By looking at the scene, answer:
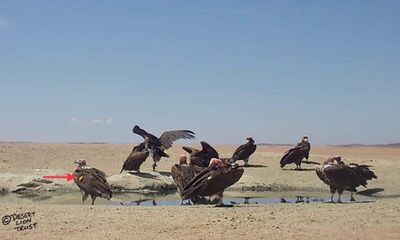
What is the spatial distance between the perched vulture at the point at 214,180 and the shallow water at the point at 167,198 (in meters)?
2.92

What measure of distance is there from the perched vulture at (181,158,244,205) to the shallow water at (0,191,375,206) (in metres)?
2.92

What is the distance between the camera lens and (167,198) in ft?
63.7

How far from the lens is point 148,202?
1817 centimetres

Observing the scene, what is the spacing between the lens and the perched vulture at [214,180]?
14.6m

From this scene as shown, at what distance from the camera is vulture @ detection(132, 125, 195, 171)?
25031mm

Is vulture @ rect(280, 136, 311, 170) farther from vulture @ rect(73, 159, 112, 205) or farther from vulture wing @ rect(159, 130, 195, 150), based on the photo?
vulture @ rect(73, 159, 112, 205)

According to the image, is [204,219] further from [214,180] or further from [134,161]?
[134,161]

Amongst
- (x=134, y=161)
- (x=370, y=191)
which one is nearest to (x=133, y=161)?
(x=134, y=161)

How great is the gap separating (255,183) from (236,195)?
2376 millimetres

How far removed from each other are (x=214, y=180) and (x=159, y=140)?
11771 mm

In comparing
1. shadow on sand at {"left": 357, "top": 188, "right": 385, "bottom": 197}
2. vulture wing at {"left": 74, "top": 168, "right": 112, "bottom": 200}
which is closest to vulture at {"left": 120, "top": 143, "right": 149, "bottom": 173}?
vulture wing at {"left": 74, "top": 168, "right": 112, "bottom": 200}

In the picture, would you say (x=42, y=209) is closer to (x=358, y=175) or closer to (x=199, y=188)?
(x=199, y=188)

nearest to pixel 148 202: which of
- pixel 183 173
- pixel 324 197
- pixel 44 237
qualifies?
pixel 183 173

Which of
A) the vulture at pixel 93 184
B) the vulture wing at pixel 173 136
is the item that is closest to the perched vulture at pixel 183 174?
the vulture at pixel 93 184
